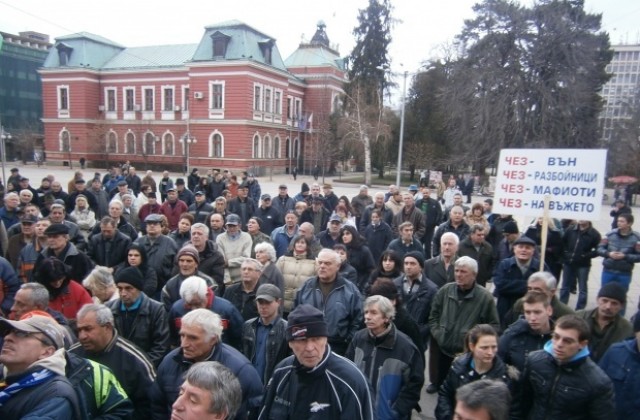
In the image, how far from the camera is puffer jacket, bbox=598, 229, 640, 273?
663 centimetres

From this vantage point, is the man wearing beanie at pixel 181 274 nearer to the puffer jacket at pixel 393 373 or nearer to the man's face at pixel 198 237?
the man's face at pixel 198 237

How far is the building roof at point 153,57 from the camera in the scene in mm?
48094

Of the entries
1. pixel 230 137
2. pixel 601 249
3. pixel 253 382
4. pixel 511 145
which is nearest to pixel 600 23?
pixel 511 145

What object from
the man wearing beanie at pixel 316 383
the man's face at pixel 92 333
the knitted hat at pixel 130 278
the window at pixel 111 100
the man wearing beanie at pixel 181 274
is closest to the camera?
the man wearing beanie at pixel 316 383

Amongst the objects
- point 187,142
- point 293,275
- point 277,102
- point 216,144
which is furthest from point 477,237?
point 277,102

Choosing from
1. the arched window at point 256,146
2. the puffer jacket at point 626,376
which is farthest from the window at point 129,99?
the puffer jacket at point 626,376

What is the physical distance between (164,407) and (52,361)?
94cm

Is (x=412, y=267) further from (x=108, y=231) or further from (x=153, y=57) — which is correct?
(x=153, y=57)

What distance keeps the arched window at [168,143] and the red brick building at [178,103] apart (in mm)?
106

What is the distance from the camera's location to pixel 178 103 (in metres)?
46.7

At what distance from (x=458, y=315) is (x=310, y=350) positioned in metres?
2.30

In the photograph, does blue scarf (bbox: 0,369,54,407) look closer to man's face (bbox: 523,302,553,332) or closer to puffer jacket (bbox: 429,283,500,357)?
man's face (bbox: 523,302,553,332)

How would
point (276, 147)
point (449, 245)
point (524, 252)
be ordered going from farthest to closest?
point (276, 147) → point (449, 245) → point (524, 252)

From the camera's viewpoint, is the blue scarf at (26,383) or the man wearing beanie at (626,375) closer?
the blue scarf at (26,383)
